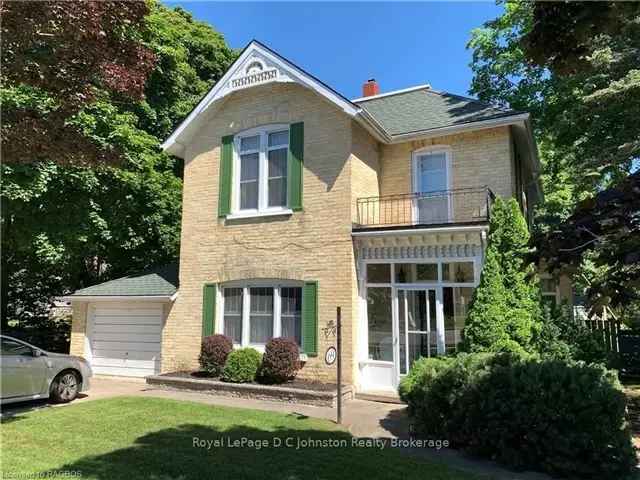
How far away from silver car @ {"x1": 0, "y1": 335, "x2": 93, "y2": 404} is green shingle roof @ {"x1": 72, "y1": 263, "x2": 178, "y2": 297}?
11.0 ft

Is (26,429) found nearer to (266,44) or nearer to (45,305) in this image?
(266,44)

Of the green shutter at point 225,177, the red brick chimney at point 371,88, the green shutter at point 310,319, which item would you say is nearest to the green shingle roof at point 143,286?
the green shutter at point 225,177

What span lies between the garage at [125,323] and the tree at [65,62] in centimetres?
683

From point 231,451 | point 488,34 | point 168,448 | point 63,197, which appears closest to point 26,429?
point 168,448

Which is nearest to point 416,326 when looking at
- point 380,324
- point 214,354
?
point 380,324

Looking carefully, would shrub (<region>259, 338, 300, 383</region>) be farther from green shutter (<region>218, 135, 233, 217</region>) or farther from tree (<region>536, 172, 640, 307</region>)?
tree (<region>536, 172, 640, 307</region>)

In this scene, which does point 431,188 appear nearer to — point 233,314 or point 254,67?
point 254,67

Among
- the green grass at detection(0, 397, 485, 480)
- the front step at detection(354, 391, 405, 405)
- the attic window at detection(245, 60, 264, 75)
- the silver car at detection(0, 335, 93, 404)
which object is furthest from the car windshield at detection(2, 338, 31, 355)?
the attic window at detection(245, 60, 264, 75)

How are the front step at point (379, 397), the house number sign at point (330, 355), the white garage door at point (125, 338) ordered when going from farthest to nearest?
the white garage door at point (125, 338), the front step at point (379, 397), the house number sign at point (330, 355)

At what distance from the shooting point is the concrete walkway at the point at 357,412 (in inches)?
267

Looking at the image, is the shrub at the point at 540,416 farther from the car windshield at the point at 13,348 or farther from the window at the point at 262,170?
the car windshield at the point at 13,348

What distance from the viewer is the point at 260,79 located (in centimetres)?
1331

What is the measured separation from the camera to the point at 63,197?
15820 mm

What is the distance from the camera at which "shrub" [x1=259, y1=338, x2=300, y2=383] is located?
11523mm
